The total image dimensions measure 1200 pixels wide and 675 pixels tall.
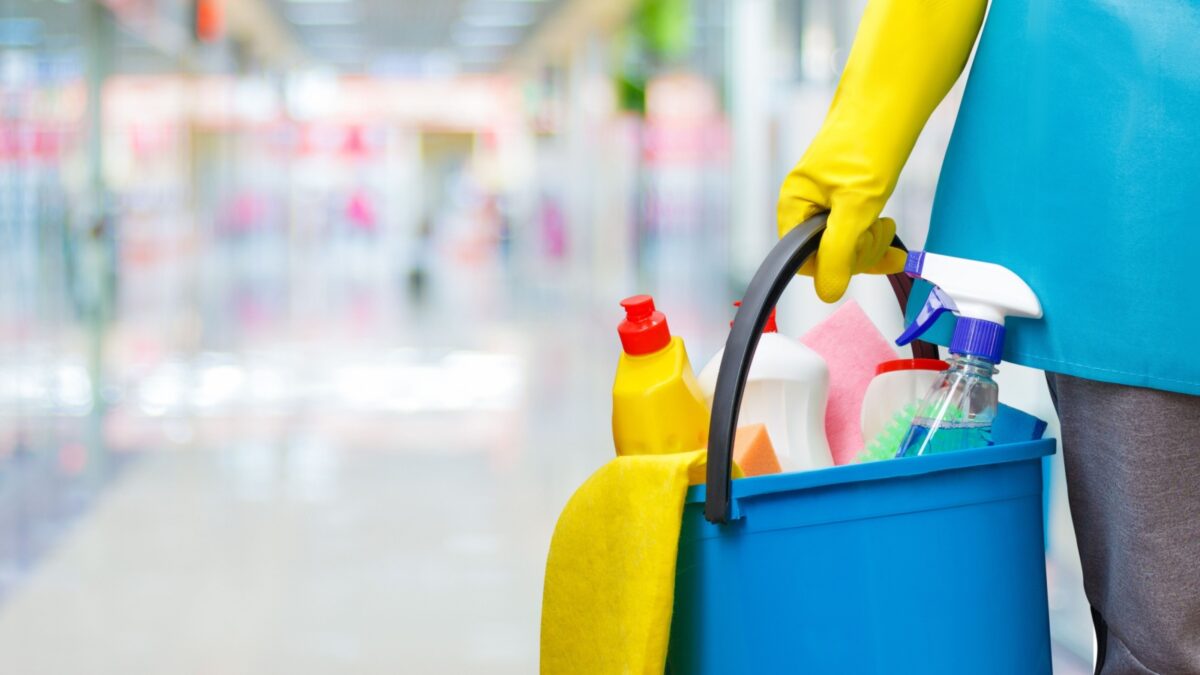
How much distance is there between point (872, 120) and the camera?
1.06 m

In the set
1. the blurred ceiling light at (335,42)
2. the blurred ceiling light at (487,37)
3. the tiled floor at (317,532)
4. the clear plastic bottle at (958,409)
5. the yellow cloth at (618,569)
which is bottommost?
the tiled floor at (317,532)

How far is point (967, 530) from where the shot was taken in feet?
3.21

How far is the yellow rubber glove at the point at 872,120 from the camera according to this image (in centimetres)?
105

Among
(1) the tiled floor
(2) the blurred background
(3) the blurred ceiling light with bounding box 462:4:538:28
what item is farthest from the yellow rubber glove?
(3) the blurred ceiling light with bounding box 462:4:538:28

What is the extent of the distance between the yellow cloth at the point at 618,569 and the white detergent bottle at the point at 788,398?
164mm

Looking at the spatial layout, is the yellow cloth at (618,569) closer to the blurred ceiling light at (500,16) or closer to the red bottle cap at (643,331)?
the red bottle cap at (643,331)

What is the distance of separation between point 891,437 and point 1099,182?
11.4 inches

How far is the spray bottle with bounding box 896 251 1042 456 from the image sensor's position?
103 centimetres

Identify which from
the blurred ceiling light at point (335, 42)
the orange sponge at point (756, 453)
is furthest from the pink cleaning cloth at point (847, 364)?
the blurred ceiling light at point (335, 42)

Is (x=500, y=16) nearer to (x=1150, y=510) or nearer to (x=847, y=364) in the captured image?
(x=847, y=364)

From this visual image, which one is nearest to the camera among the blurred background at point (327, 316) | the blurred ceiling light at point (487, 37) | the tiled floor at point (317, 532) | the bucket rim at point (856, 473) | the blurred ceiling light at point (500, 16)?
the bucket rim at point (856, 473)

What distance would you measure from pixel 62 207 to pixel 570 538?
9.18 meters

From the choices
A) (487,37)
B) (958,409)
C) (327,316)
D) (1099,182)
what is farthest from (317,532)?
(487,37)

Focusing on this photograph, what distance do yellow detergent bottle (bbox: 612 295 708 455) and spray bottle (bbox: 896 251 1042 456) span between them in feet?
0.60
